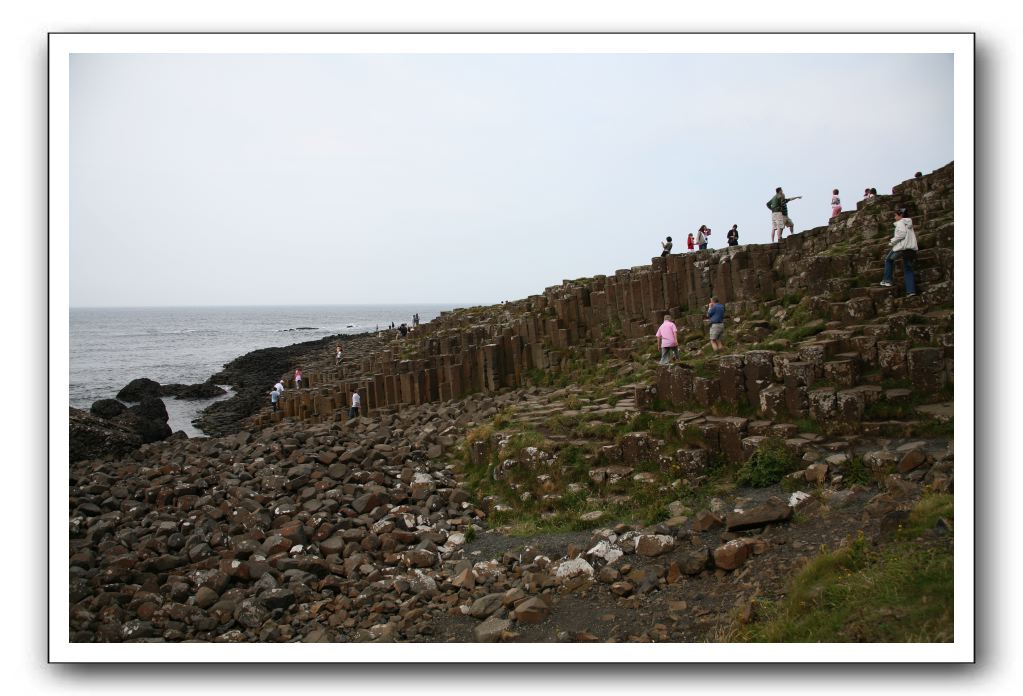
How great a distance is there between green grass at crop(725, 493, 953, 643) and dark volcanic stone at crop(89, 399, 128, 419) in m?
18.1

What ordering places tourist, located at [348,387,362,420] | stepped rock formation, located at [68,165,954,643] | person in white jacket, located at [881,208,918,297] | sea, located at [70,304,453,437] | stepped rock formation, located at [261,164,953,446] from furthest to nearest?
1. tourist, located at [348,387,362,420]
2. person in white jacket, located at [881,208,918,297]
3. stepped rock formation, located at [261,164,953,446]
4. sea, located at [70,304,453,437]
5. stepped rock formation, located at [68,165,954,643]

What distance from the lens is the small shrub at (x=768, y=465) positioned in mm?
9289

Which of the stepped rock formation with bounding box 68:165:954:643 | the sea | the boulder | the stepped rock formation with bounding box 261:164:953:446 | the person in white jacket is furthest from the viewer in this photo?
the person in white jacket

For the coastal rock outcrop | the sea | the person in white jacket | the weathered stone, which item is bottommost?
the weathered stone

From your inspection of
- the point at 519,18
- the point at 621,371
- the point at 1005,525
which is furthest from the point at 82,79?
the point at 621,371

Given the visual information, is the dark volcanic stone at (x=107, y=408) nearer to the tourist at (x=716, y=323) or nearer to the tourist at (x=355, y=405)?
the tourist at (x=355, y=405)

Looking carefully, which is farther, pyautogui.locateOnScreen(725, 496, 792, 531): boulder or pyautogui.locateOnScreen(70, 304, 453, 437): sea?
pyautogui.locateOnScreen(70, 304, 453, 437): sea

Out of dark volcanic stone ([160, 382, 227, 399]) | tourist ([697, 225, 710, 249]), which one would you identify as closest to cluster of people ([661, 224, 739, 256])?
tourist ([697, 225, 710, 249])

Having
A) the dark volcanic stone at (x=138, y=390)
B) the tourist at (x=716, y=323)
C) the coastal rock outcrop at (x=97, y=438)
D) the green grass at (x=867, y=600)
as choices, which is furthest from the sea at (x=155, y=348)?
the tourist at (x=716, y=323)

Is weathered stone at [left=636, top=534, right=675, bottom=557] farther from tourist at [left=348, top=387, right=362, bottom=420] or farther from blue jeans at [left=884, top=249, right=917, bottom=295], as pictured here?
tourist at [left=348, top=387, right=362, bottom=420]

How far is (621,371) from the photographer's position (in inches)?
661

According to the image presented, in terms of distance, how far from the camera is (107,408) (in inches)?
824

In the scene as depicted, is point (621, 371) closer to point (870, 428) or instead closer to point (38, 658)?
point (870, 428)

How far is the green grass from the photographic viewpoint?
243 inches
